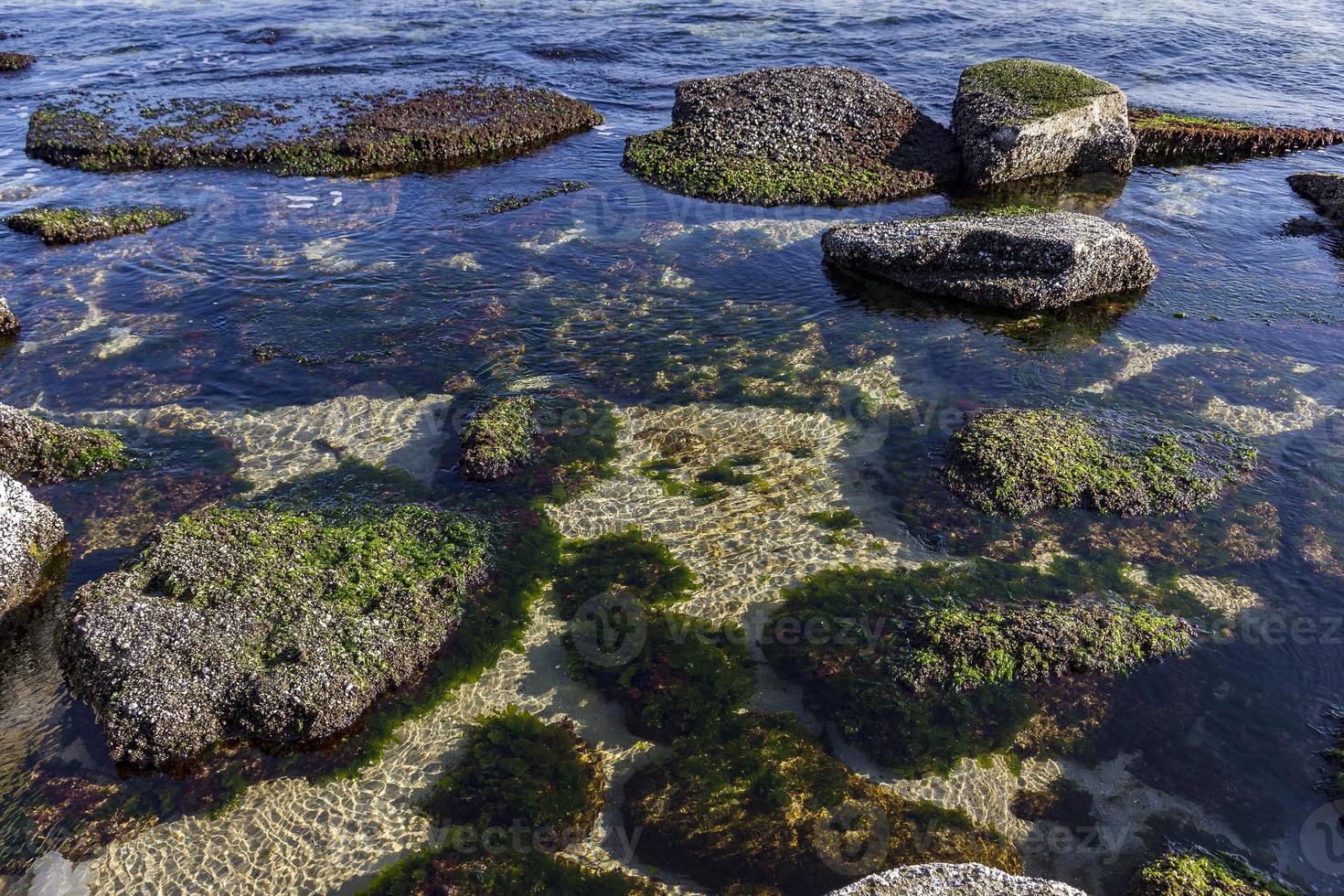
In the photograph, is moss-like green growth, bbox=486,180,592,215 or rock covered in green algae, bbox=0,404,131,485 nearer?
rock covered in green algae, bbox=0,404,131,485

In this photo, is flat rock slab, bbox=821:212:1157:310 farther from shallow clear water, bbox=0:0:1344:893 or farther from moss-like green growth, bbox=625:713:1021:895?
moss-like green growth, bbox=625:713:1021:895

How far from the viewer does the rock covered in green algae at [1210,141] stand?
36688 mm

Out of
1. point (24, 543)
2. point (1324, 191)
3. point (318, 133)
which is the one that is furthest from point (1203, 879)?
point (318, 133)

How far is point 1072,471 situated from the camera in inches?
738

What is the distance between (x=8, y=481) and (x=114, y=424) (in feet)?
13.1

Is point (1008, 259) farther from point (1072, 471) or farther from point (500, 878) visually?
point (500, 878)

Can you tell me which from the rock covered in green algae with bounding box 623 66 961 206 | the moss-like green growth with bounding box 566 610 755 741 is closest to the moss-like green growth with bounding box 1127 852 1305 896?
the moss-like green growth with bounding box 566 610 755 741

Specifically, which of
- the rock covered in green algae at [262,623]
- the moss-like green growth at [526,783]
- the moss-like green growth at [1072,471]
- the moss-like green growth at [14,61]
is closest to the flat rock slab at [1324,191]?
the moss-like green growth at [1072,471]

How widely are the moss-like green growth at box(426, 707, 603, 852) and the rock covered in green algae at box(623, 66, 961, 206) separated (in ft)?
81.7

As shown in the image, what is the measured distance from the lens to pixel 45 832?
1245cm

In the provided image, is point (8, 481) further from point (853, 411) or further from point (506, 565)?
point (853, 411)

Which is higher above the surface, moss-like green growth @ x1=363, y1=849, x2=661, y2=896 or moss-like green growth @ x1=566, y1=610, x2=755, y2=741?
moss-like green growth @ x1=566, y1=610, x2=755, y2=741

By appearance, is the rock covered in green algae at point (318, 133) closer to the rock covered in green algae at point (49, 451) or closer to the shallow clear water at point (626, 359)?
the shallow clear water at point (626, 359)

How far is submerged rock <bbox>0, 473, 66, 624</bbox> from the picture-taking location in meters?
16.0
